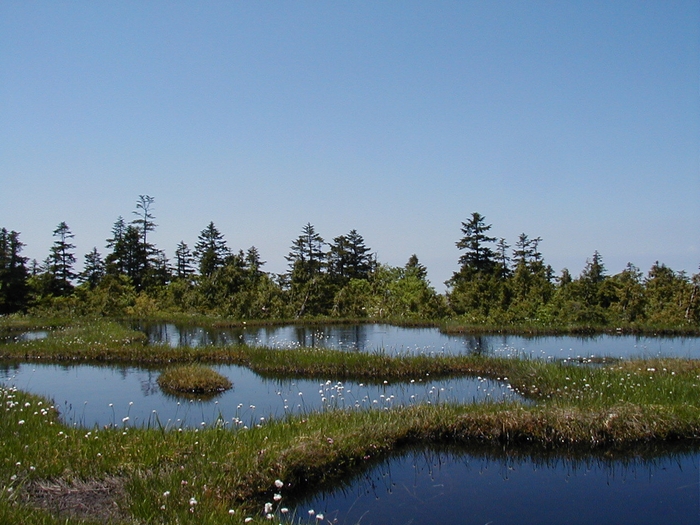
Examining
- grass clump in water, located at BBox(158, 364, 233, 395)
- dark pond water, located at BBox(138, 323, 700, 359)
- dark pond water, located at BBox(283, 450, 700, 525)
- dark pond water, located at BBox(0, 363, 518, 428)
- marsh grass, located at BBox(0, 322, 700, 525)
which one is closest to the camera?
marsh grass, located at BBox(0, 322, 700, 525)

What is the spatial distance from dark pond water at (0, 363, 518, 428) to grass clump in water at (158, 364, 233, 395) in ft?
1.27

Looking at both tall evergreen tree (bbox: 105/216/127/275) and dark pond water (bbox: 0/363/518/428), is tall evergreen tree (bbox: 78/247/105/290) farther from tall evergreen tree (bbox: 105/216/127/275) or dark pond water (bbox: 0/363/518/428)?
dark pond water (bbox: 0/363/518/428)

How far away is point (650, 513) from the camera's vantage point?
9156mm

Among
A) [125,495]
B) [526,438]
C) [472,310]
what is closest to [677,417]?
[526,438]

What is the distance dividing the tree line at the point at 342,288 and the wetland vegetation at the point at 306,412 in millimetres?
186

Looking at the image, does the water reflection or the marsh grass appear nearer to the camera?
the marsh grass

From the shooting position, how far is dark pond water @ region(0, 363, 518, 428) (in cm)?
1469

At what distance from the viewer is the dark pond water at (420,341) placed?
2580 centimetres

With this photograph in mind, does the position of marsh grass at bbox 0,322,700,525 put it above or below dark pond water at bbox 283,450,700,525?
above

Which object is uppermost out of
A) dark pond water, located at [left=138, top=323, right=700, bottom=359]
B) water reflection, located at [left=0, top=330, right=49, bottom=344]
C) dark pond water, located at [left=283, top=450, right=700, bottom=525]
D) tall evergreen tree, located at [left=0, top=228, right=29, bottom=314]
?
tall evergreen tree, located at [left=0, top=228, right=29, bottom=314]

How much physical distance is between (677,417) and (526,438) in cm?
312

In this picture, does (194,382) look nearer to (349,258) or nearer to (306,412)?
(306,412)

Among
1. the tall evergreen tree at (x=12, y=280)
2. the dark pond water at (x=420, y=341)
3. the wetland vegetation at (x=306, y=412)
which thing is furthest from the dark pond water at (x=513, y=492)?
the tall evergreen tree at (x=12, y=280)

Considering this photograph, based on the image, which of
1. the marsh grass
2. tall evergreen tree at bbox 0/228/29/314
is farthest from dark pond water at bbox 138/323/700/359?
tall evergreen tree at bbox 0/228/29/314
